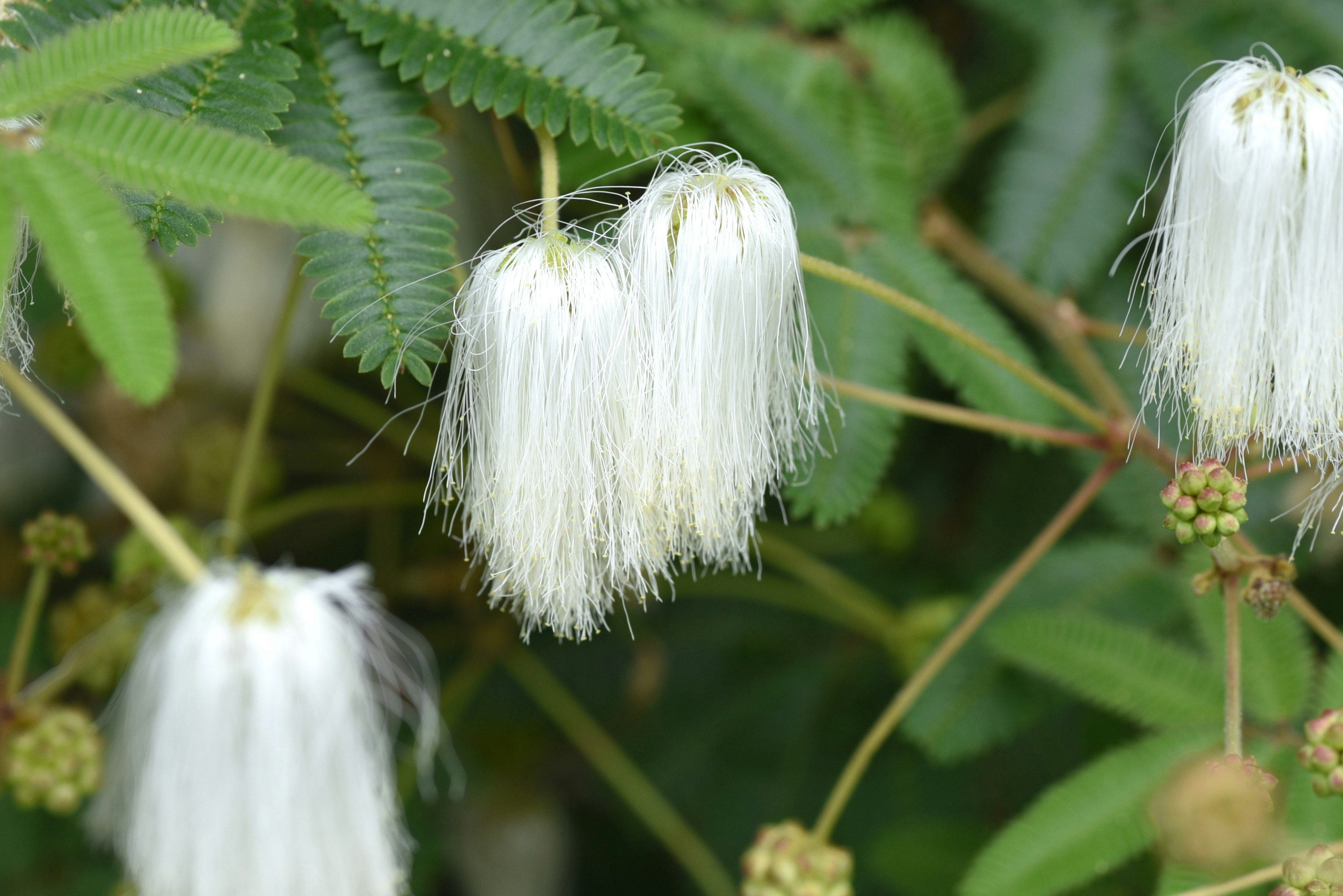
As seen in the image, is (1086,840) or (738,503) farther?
(1086,840)

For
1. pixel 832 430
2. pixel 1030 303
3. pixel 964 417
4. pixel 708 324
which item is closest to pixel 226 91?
pixel 708 324

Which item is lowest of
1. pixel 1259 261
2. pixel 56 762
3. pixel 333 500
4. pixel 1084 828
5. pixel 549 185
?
pixel 56 762

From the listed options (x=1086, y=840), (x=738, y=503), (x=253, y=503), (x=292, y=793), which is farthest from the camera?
(x=253, y=503)

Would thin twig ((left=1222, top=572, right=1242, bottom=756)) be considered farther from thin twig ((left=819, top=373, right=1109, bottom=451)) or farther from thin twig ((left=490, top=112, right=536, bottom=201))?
thin twig ((left=490, top=112, right=536, bottom=201))

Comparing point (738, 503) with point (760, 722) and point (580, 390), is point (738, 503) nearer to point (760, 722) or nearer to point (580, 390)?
point (580, 390)

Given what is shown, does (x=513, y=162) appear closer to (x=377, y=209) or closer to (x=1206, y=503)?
(x=377, y=209)

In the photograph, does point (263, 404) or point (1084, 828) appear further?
point (263, 404)

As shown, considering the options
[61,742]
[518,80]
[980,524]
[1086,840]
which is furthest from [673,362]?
[980,524]

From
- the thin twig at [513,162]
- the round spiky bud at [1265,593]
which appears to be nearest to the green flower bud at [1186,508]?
the round spiky bud at [1265,593]
